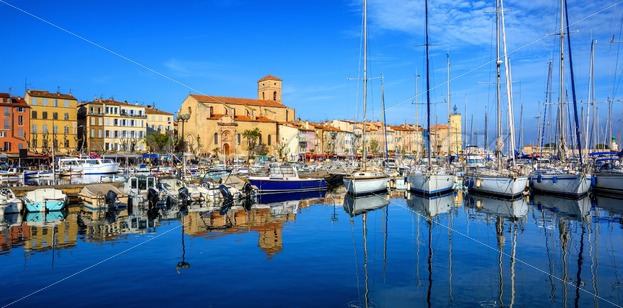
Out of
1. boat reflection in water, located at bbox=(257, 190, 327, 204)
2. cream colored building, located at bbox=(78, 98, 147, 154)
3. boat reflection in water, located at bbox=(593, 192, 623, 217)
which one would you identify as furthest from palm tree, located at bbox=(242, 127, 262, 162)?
boat reflection in water, located at bbox=(593, 192, 623, 217)

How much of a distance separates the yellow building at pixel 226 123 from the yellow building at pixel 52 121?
17.3 metres

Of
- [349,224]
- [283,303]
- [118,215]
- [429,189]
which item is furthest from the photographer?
[429,189]

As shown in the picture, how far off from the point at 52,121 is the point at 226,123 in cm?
2897

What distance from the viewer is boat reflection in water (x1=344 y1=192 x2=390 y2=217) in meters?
28.5

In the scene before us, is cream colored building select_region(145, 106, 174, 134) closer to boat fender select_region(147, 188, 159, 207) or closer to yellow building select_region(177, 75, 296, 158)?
yellow building select_region(177, 75, 296, 158)

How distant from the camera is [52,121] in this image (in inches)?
2840

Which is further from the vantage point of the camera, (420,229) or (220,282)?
(420,229)

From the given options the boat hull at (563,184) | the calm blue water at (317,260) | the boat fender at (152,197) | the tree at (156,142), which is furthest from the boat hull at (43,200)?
the tree at (156,142)

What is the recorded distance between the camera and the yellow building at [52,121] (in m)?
71.4

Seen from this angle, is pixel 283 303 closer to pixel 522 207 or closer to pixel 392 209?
pixel 392 209

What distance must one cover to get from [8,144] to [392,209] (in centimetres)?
6053

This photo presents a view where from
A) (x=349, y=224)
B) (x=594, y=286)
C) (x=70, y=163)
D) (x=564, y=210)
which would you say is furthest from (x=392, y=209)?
(x=70, y=163)

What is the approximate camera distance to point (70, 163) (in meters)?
51.3

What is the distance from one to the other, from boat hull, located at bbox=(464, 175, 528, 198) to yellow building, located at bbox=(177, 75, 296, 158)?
55.8 meters
